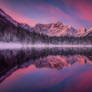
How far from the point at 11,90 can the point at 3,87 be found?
78 cm

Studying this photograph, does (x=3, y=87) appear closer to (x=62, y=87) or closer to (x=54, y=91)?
(x=54, y=91)

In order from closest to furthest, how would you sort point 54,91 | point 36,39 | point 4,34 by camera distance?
point 54,91
point 4,34
point 36,39

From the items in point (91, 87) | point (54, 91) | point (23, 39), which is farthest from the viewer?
point (23, 39)

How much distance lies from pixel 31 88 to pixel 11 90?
125cm

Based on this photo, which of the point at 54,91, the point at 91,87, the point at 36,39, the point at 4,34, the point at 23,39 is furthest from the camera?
the point at 36,39

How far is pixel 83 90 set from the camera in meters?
7.79

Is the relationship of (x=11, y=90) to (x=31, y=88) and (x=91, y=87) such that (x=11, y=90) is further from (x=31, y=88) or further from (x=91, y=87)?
(x=91, y=87)

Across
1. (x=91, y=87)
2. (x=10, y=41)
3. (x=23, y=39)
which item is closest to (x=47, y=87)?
(x=91, y=87)

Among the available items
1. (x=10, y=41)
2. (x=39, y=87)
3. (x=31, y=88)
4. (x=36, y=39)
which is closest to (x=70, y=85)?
(x=39, y=87)

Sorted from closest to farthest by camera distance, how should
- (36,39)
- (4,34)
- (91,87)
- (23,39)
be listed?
(91,87)
(4,34)
(23,39)
(36,39)

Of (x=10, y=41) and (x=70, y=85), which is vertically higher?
(x=10, y=41)

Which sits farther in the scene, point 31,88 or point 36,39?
point 36,39

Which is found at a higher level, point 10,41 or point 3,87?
→ point 10,41

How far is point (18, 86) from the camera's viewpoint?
28.0 feet
